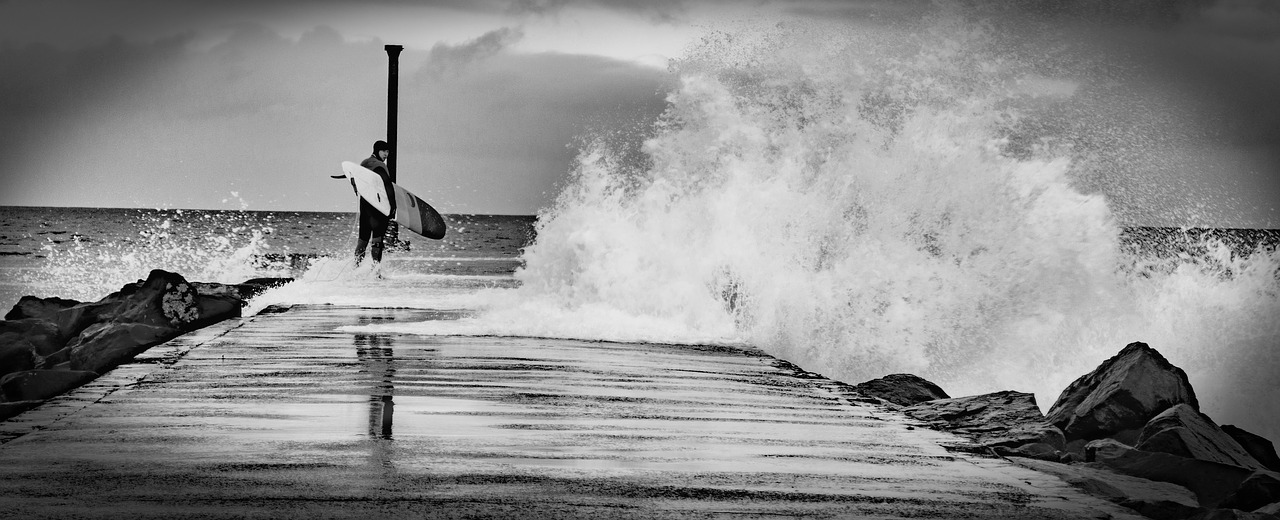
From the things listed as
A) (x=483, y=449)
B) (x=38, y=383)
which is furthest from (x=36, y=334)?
(x=483, y=449)

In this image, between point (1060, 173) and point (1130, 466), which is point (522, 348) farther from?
point (1060, 173)

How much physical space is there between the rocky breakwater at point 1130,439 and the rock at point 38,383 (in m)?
5.29

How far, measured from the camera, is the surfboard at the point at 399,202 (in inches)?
698

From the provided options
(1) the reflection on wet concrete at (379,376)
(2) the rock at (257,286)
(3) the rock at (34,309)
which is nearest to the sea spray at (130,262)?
(2) the rock at (257,286)

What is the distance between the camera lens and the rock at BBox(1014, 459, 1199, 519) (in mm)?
4402

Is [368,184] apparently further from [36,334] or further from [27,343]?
[27,343]

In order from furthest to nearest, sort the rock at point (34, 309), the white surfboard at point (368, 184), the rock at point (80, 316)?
the white surfboard at point (368, 184)
the rock at point (34, 309)
the rock at point (80, 316)

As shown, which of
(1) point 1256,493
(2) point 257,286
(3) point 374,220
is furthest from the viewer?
(2) point 257,286

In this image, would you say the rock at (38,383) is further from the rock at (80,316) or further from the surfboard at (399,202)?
the surfboard at (399,202)

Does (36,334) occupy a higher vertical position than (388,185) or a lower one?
lower

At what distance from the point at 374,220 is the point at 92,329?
6899mm

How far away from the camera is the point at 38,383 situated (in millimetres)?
8203

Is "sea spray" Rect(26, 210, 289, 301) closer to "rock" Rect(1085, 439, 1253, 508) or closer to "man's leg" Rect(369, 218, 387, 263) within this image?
"man's leg" Rect(369, 218, 387, 263)

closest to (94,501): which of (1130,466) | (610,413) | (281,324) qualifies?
(610,413)
